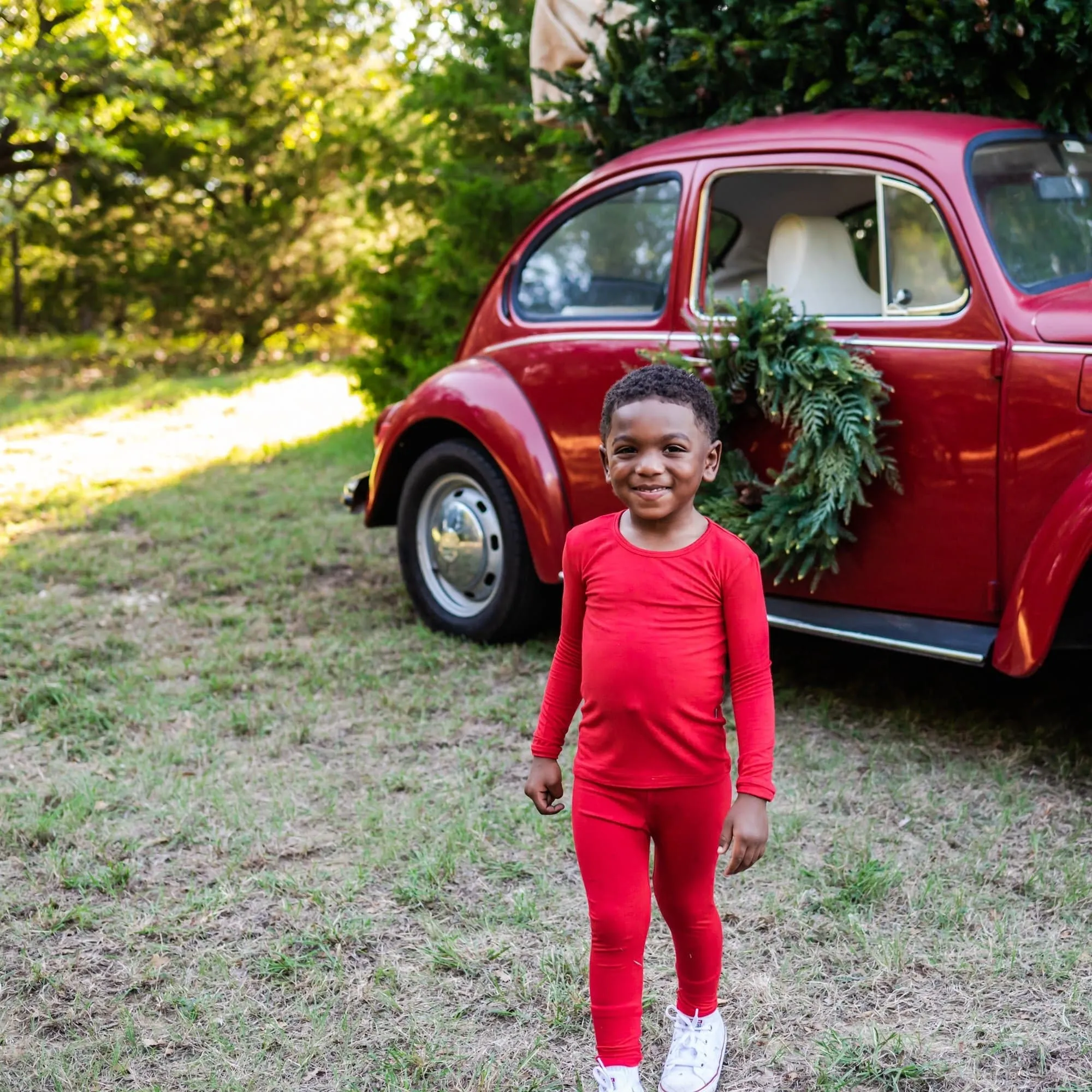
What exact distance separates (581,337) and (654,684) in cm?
280

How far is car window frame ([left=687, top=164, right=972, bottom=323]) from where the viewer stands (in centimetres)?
380

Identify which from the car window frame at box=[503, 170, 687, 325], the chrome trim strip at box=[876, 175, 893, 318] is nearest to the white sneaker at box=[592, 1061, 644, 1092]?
the chrome trim strip at box=[876, 175, 893, 318]

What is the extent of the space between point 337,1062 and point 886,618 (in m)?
2.23

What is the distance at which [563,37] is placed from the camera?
5.95m

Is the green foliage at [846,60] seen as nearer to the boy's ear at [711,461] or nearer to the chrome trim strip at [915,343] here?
the chrome trim strip at [915,343]

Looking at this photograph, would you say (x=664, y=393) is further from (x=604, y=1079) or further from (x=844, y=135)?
(x=844, y=135)

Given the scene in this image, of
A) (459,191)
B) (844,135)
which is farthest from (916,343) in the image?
(459,191)

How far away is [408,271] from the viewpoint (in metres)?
10.2

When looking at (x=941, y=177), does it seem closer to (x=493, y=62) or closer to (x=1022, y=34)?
(x=1022, y=34)

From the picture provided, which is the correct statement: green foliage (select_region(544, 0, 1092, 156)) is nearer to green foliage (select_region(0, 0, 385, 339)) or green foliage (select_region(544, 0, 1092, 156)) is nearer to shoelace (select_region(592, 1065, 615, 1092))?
shoelace (select_region(592, 1065, 615, 1092))

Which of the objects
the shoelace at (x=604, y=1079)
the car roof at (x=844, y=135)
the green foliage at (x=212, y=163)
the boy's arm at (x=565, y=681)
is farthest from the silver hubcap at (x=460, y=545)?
the green foliage at (x=212, y=163)

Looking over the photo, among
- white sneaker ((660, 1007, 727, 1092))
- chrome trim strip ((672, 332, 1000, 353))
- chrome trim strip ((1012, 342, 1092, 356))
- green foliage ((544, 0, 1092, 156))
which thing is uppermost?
green foliage ((544, 0, 1092, 156))

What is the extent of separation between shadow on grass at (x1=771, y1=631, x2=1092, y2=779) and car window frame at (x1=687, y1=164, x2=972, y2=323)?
4.60ft

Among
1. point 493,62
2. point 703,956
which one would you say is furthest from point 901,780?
point 493,62
